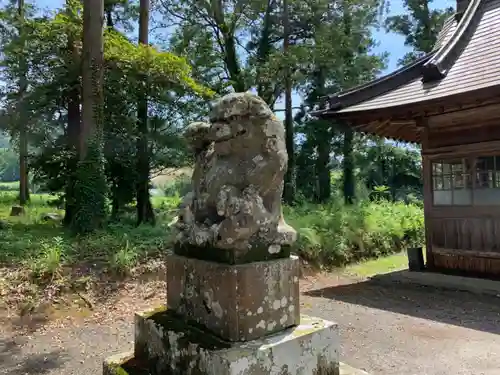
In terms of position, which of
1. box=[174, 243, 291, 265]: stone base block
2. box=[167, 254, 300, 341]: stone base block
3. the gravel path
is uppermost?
box=[174, 243, 291, 265]: stone base block

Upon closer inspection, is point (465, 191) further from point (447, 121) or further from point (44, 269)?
point (44, 269)

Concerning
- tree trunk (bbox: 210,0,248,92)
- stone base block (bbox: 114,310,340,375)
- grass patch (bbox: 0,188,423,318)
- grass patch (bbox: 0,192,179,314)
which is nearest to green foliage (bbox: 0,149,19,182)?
tree trunk (bbox: 210,0,248,92)

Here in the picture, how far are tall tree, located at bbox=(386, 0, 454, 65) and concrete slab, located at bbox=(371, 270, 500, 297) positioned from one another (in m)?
16.8

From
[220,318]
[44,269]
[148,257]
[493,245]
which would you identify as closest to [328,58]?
[493,245]

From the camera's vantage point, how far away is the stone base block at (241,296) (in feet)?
7.96

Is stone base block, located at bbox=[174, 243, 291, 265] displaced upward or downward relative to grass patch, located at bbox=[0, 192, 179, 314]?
upward

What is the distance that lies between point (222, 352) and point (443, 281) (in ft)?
22.6

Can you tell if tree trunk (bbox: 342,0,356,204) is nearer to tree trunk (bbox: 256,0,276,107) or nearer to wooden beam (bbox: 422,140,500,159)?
tree trunk (bbox: 256,0,276,107)

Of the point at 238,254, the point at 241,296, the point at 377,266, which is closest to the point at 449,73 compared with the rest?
the point at 377,266

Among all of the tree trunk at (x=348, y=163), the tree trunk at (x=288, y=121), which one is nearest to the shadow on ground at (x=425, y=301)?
the tree trunk at (x=288, y=121)

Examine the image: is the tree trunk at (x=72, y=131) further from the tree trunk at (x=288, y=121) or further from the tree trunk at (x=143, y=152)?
the tree trunk at (x=288, y=121)

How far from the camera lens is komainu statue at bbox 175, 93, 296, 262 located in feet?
8.24

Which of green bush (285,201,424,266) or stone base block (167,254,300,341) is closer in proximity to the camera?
stone base block (167,254,300,341)

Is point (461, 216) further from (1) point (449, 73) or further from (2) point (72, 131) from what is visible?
(2) point (72, 131)
